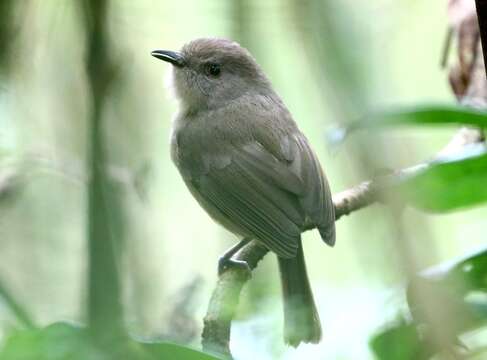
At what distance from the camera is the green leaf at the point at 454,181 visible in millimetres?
2584

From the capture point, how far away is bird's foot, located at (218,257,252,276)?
3.25 m

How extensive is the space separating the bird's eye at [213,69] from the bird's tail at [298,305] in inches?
52.3

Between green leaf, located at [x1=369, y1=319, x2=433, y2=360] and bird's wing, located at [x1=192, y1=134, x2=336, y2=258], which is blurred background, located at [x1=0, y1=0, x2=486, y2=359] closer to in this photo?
green leaf, located at [x1=369, y1=319, x2=433, y2=360]

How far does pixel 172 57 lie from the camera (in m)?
4.43

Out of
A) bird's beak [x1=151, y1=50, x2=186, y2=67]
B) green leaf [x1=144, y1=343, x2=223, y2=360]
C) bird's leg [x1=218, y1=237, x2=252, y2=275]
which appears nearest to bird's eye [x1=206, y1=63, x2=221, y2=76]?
bird's beak [x1=151, y1=50, x2=186, y2=67]

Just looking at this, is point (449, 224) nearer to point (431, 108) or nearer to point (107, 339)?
point (431, 108)

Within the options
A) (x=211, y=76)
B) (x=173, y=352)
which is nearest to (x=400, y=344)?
(x=173, y=352)

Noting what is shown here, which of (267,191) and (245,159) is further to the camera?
(245,159)

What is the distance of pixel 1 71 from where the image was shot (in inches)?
43.6

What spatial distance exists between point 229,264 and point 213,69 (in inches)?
66.1

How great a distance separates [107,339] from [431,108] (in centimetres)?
181

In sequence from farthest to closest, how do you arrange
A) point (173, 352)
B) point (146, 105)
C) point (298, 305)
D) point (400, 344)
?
point (298, 305) < point (400, 344) < point (173, 352) < point (146, 105)

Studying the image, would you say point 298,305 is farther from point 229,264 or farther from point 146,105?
point 146,105

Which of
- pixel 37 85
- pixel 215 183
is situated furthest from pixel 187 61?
pixel 37 85
